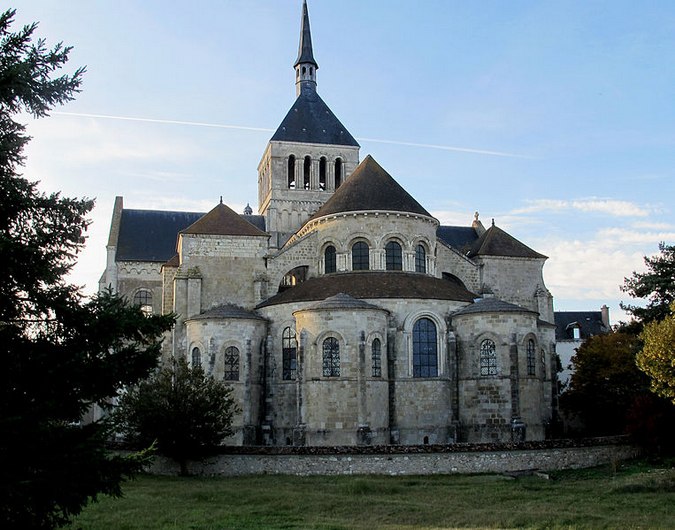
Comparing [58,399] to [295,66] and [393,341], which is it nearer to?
[393,341]

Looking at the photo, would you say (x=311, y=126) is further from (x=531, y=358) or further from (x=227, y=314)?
(x=531, y=358)

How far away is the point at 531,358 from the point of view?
33719 millimetres

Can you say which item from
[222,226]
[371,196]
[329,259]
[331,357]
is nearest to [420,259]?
[371,196]

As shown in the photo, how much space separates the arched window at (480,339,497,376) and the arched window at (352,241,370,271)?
7.18 meters

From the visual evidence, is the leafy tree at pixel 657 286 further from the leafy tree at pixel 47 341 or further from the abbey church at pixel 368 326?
the leafy tree at pixel 47 341

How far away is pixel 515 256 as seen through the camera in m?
41.9

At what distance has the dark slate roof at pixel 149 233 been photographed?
48781 millimetres

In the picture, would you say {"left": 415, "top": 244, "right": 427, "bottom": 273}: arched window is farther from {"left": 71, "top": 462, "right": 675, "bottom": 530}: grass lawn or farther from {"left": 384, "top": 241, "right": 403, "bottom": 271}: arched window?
{"left": 71, "top": 462, "right": 675, "bottom": 530}: grass lawn

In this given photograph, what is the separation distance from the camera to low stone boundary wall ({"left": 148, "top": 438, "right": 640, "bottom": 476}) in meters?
26.3

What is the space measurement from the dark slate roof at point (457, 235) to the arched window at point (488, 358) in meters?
18.9

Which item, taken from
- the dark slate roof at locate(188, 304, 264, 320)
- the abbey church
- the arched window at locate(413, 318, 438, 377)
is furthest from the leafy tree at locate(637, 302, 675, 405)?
the dark slate roof at locate(188, 304, 264, 320)

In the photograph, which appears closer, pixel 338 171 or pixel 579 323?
pixel 338 171

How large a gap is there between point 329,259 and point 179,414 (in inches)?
515

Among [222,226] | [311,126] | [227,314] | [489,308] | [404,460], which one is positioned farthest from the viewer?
[311,126]
